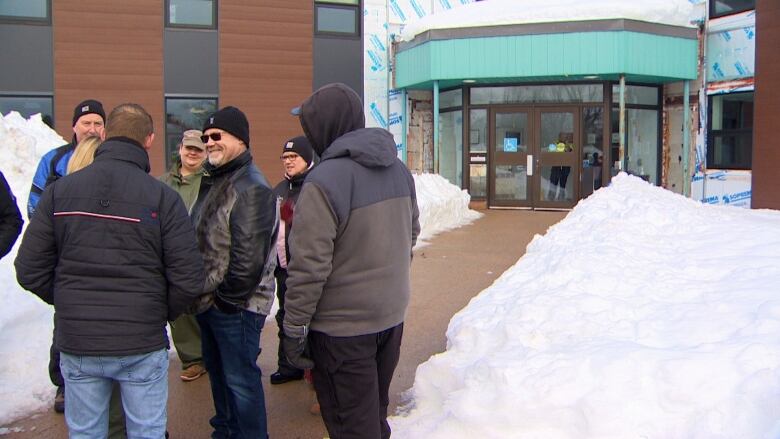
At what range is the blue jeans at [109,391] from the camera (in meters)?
2.93

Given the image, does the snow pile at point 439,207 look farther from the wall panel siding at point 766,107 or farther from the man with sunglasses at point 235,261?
the man with sunglasses at point 235,261

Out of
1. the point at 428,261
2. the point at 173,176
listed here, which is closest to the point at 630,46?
the point at 428,261

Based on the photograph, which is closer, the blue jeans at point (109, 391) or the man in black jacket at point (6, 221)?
the blue jeans at point (109, 391)

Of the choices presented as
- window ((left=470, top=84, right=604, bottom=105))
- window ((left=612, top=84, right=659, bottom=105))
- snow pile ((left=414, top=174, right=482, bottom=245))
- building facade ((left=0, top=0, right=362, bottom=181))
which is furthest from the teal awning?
building facade ((left=0, top=0, right=362, bottom=181))

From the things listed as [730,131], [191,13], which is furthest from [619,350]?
[191,13]

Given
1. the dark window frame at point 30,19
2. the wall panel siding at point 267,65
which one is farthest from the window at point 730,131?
the dark window frame at point 30,19

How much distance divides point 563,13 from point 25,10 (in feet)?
39.7

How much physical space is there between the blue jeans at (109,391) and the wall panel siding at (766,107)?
11.7 metres

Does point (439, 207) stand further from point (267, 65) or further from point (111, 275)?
point (111, 275)

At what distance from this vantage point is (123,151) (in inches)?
119

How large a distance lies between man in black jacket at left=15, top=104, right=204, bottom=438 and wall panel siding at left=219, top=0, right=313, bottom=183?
46.6 ft

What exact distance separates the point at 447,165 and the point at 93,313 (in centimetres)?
1562

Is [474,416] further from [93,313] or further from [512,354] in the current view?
[93,313]

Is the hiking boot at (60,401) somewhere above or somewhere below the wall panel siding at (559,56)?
below
